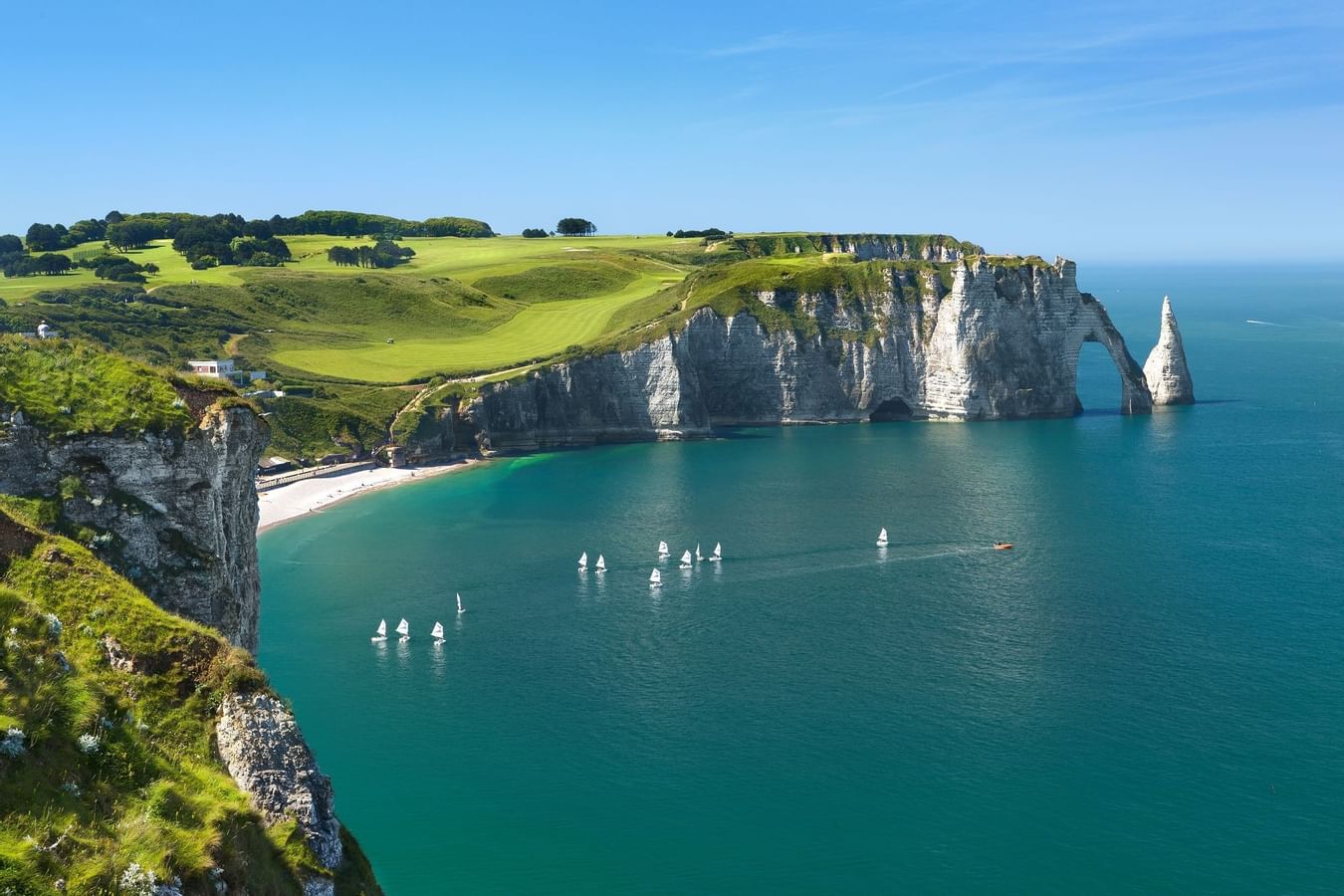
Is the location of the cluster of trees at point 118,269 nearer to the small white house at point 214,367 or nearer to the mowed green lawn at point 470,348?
the mowed green lawn at point 470,348

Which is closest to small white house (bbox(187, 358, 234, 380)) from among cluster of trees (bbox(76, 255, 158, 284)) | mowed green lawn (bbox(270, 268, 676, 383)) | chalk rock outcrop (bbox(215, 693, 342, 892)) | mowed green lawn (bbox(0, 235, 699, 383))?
mowed green lawn (bbox(0, 235, 699, 383))

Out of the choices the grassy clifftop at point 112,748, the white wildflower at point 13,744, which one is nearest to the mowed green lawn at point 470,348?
the grassy clifftop at point 112,748

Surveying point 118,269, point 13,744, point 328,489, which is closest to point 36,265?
point 118,269

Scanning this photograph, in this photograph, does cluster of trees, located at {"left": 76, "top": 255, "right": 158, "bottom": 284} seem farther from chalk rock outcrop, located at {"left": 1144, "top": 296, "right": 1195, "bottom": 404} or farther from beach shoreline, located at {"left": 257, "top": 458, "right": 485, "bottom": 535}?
chalk rock outcrop, located at {"left": 1144, "top": 296, "right": 1195, "bottom": 404}

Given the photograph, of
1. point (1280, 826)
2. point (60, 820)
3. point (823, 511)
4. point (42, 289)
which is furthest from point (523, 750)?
point (42, 289)

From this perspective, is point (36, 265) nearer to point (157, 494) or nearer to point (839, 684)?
point (839, 684)
